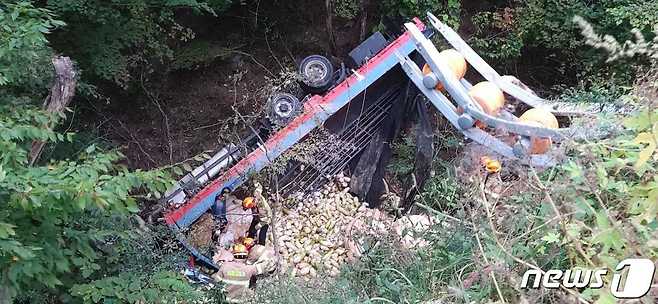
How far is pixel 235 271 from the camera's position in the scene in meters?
4.88

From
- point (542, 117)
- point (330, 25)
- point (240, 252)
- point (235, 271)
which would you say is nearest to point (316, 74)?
point (330, 25)

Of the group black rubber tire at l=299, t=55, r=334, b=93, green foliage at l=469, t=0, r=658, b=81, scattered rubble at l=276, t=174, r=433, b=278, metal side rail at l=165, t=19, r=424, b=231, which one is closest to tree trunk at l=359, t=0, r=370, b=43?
black rubber tire at l=299, t=55, r=334, b=93

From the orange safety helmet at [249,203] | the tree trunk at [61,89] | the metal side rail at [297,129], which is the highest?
the tree trunk at [61,89]

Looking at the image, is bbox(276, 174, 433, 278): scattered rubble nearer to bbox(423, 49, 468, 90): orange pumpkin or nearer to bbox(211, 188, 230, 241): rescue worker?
bbox(211, 188, 230, 241): rescue worker

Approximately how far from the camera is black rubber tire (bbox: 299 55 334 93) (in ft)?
19.6

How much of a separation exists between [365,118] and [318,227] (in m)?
Answer: 1.17

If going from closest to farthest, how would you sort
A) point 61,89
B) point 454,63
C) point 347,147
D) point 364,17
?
point 61,89, point 454,63, point 347,147, point 364,17

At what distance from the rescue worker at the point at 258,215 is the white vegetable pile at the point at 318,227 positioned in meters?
0.16

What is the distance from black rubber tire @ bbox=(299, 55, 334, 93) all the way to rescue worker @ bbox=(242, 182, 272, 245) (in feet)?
3.84

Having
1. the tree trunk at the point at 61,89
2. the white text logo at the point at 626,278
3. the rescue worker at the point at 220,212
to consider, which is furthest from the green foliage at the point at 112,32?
the white text logo at the point at 626,278

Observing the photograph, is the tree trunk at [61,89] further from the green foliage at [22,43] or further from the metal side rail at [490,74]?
the metal side rail at [490,74]

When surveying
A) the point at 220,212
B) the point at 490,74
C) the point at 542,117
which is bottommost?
the point at 542,117

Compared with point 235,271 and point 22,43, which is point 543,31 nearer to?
point 235,271

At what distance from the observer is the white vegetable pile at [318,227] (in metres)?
5.22
